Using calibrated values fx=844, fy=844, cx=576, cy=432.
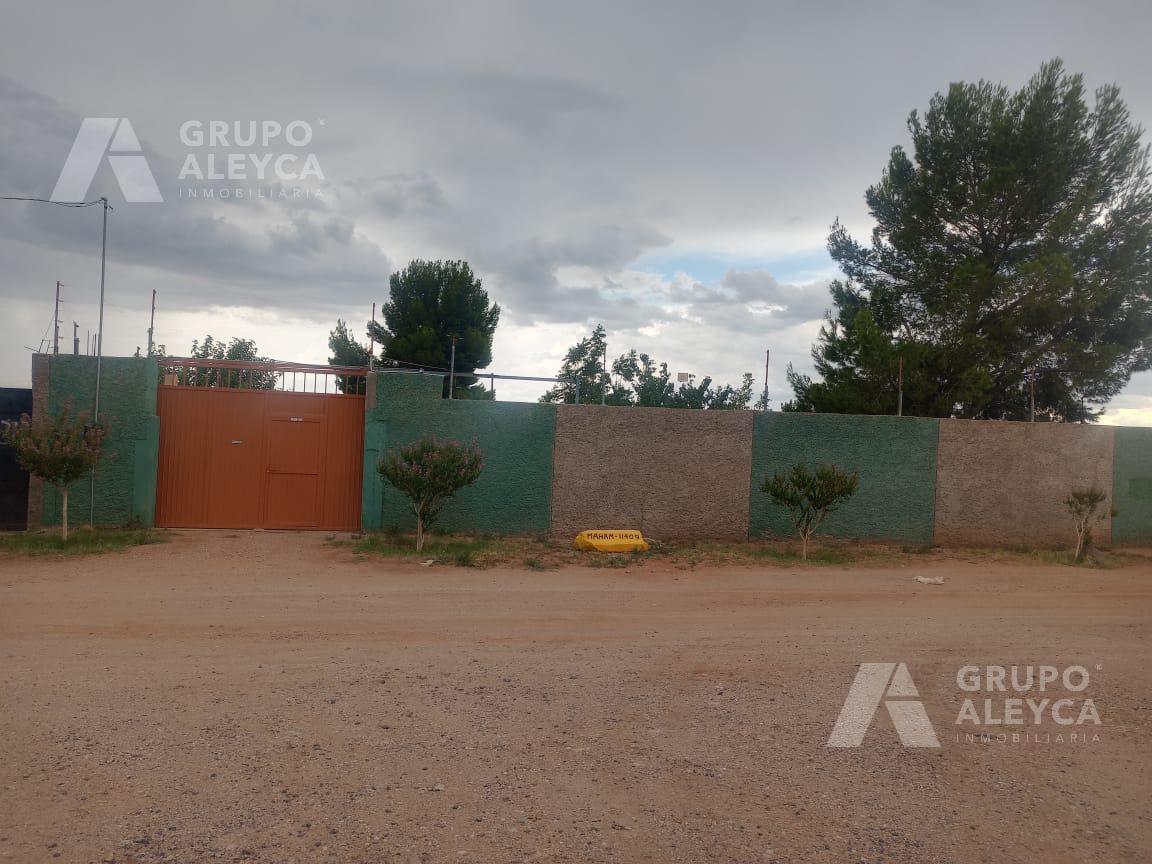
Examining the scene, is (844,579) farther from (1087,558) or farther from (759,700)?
(759,700)

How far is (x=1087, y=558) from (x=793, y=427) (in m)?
4.77

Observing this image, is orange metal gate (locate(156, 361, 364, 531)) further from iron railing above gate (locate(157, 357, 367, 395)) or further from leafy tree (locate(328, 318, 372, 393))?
leafy tree (locate(328, 318, 372, 393))

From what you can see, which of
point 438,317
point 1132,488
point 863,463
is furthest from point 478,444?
point 438,317

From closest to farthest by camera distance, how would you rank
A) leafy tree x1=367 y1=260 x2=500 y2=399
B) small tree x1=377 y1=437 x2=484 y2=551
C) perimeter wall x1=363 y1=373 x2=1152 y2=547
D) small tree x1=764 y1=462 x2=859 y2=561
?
small tree x1=377 y1=437 x2=484 y2=551
small tree x1=764 y1=462 x2=859 y2=561
perimeter wall x1=363 y1=373 x2=1152 y2=547
leafy tree x1=367 y1=260 x2=500 y2=399

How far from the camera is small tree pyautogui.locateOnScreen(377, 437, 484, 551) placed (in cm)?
1114

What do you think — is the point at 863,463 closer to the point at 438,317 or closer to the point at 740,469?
the point at 740,469

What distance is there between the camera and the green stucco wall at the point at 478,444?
12.9 m

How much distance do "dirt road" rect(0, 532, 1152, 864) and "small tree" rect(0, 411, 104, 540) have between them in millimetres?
2358

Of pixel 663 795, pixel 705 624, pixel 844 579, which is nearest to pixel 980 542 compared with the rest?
pixel 844 579

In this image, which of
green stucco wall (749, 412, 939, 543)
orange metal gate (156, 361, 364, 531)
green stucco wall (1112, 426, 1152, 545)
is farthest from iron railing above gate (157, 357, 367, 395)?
green stucco wall (1112, 426, 1152, 545)

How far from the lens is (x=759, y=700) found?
18.4 ft

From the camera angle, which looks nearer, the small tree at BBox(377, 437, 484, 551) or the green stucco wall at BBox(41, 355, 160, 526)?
the small tree at BBox(377, 437, 484, 551)

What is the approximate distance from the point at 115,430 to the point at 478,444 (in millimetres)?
5248

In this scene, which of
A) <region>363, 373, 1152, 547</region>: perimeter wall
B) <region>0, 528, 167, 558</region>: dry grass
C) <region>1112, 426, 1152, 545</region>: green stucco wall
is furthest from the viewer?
<region>1112, 426, 1152, 545</region>: green stucco wall
